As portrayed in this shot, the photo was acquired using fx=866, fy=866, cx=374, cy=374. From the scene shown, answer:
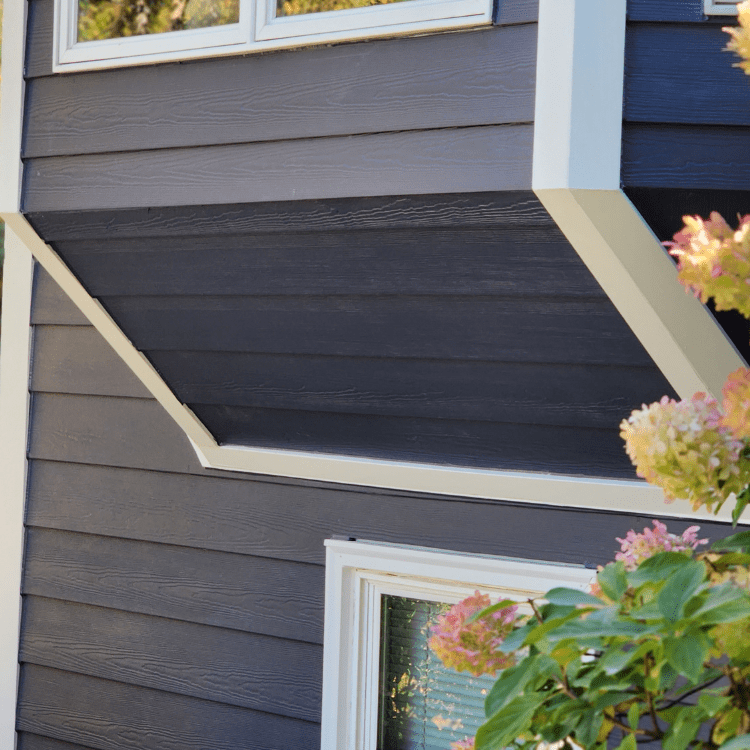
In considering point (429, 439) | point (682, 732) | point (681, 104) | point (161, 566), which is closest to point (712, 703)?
point (682, 732)

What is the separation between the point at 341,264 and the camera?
152 cm

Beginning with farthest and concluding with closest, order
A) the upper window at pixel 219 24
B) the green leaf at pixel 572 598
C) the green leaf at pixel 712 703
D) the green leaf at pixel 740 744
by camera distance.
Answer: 1. the upper window at pixel 219 24
2. the green leaf at pixel 572 598
3. the green leaf at pixel 712 703
4. the green leaf at pixel 740 744

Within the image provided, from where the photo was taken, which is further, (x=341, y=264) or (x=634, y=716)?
(x=341, y=264)

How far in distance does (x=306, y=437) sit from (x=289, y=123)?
2.62ft

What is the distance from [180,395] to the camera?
6.66 ft

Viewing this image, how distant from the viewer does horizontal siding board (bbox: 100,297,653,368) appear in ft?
4.83

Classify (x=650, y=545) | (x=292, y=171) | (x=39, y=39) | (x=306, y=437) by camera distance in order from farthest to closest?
(x=306, y=437) < (x=39, y=39) < (x=292, y=171) < (x=650, y=545)

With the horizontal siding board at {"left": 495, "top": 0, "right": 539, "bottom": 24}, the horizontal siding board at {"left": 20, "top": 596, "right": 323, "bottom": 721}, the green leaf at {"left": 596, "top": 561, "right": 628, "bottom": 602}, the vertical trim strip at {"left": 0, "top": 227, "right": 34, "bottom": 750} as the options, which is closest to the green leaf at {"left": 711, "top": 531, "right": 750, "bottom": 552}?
the green leaf at {"left": 596, "top": 561, "right": 628, "bottom": 602}

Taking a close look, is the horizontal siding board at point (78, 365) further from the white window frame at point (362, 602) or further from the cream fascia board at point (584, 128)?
the cream fascia board at point (584, 128)

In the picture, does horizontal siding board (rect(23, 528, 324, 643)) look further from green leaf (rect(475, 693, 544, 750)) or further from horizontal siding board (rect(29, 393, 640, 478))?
green leaf (rect(475, 693, 544, 750))

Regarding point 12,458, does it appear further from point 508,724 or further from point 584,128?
point 508,724

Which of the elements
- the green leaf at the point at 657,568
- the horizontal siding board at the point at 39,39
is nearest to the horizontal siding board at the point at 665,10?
the green leaf at the point at 657,568

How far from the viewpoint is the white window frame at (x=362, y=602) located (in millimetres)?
1951

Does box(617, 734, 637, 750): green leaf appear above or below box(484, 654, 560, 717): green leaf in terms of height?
below
